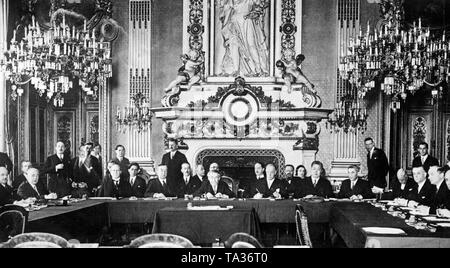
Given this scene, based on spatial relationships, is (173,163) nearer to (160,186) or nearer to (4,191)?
(160,186)

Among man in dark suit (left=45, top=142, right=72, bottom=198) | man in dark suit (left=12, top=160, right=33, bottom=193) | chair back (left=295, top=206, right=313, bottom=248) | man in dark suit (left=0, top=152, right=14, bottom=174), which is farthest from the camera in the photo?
man in dark suit (left=45, top=142, right=72, bottom=198)

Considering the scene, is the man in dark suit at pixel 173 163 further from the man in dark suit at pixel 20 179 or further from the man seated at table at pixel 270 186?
the man in dark suit at pixel 20 179

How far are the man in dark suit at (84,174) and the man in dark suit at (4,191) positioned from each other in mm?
1336

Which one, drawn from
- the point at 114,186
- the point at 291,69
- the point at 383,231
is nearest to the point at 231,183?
the point at 114,186

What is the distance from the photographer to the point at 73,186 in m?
5.81

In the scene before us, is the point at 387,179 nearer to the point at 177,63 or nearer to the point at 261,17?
the point at 261,17

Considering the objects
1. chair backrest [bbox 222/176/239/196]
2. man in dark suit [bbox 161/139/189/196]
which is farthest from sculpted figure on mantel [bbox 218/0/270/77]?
chair backrest [bbox 222/176/239/196]

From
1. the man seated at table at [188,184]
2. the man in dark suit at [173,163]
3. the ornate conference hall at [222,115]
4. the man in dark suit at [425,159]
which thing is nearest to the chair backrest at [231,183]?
the ornate conference hall at [222,115]

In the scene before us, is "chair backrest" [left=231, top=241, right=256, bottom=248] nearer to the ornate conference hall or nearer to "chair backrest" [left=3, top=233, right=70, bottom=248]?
"chair backrest" [left=3, top=233, right=70, bottom=248]

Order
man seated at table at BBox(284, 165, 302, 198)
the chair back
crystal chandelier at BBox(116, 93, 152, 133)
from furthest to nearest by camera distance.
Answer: crystal chandelier at BBox(116, 93, 152, 133), man seated at table at BBox(284, 165, 302, 198), the chair back

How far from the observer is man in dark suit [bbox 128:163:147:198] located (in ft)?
19.0

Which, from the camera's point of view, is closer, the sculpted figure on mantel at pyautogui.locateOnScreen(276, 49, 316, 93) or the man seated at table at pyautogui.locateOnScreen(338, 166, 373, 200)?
the man seated at table at pyautogui.locateOnScreen(338, 166, 373, 200)

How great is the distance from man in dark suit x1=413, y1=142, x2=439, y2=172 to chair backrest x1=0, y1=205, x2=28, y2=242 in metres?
4.51
